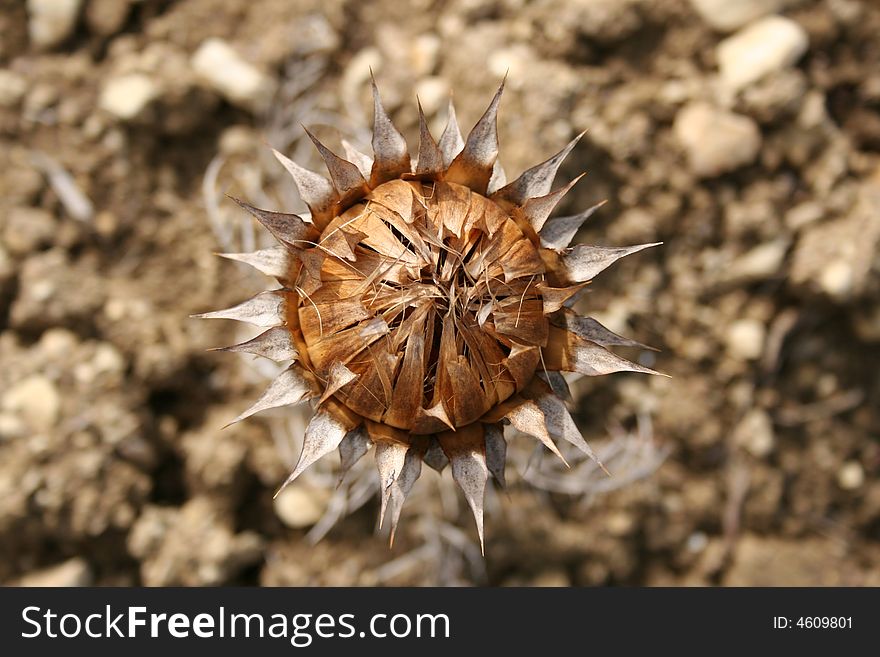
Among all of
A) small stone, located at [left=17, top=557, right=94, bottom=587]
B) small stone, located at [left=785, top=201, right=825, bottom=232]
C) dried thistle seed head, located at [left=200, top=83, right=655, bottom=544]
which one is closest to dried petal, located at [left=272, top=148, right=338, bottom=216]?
dried thistle seed head, located at [left=200, top=83, right=655, bottom=544]

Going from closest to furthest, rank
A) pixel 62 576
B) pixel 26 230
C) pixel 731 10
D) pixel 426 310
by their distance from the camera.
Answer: pixel 426 310 < pixel 62 576 < pixel 26 230 < pixel 731 10

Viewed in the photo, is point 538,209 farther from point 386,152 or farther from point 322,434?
point 322,434

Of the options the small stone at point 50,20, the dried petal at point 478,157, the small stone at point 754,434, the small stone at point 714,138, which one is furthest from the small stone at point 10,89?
the small stone at point 754,434

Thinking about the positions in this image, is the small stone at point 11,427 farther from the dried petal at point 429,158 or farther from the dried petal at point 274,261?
the dried petal at point 429,158

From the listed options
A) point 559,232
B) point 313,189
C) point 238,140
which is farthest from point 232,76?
point 559,232

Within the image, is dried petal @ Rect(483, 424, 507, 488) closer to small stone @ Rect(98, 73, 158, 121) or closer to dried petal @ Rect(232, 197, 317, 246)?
dried petal @ Rect(232, 197, 317, 246)
